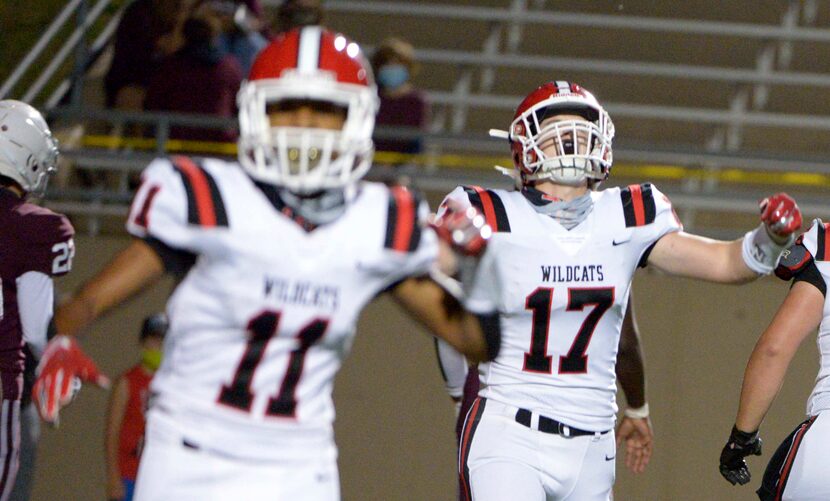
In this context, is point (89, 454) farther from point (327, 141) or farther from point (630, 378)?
point (327, 141)

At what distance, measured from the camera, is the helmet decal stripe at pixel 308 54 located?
107 inches

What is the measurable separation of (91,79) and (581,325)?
572cm

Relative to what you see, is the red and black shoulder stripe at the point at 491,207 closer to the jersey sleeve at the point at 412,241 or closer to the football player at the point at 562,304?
the football player at the point at 562,304

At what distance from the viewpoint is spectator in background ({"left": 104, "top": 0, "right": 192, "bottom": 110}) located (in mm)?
7762

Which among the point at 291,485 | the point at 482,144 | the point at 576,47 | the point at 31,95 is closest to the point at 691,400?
the point at 482,144

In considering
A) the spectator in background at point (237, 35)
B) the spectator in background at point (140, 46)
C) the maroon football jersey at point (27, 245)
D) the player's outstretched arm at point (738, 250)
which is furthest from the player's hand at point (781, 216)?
the spectator in background at point (140, 46)

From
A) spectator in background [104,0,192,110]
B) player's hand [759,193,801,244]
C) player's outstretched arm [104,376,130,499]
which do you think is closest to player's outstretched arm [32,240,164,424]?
player's hand [759,193,801,244]

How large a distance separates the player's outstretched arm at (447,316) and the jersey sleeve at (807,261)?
147 centimetres

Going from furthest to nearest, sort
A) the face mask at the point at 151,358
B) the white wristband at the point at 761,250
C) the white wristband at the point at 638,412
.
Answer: the face mask at the point at 151,358 → the white wristband at the point at 638,412 → the white wristband at the point at 761,250

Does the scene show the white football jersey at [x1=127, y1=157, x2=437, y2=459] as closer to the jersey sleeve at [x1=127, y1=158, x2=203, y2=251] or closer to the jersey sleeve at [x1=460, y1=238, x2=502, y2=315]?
the jersey sleeve at [x1=127, y1=158, x2=203, y2=251]

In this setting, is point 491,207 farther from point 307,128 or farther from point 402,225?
point 307,128

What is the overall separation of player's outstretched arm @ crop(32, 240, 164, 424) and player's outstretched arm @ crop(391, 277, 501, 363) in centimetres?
50

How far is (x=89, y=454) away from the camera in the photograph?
23.5ft

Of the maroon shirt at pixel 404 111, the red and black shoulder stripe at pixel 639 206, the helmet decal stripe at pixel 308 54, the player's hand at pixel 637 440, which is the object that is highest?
the maroon shirt at pixel 404 111
